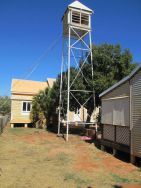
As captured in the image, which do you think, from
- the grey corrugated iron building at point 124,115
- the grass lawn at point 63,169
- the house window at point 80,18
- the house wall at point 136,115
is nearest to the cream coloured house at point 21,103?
the house window at point 80,18

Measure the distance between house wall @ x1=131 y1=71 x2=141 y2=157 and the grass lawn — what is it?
2.94 feet

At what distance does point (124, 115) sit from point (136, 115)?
1.19 meters

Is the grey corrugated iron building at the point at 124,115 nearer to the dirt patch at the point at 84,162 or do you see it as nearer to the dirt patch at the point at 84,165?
the dirt patch at the point at 84,162

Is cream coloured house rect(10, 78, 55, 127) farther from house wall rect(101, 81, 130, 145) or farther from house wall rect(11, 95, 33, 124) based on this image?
house wall rect(101, 81, 130, 145)

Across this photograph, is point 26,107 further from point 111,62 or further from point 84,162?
point 84,162

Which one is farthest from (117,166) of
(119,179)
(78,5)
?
→ (78,5)

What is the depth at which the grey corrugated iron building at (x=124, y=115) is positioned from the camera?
11.6 m

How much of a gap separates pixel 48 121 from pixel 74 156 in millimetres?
16559

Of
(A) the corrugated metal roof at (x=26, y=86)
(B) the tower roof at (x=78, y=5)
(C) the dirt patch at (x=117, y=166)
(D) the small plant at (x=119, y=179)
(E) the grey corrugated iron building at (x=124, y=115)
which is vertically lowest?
(D) the small plant at (x=119, y=179)

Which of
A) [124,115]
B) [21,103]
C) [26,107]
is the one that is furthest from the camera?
[26,107]

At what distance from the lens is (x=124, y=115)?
1286 centimetres

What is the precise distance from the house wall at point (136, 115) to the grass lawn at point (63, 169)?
2.94ft

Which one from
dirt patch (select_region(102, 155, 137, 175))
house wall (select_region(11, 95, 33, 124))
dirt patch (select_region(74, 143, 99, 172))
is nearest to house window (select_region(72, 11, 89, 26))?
dirt patch (select_region(74, 143, 99, 172))

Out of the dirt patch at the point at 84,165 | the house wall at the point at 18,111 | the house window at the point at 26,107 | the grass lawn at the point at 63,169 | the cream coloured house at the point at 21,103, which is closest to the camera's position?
the grass lawn at the point at 63,169
